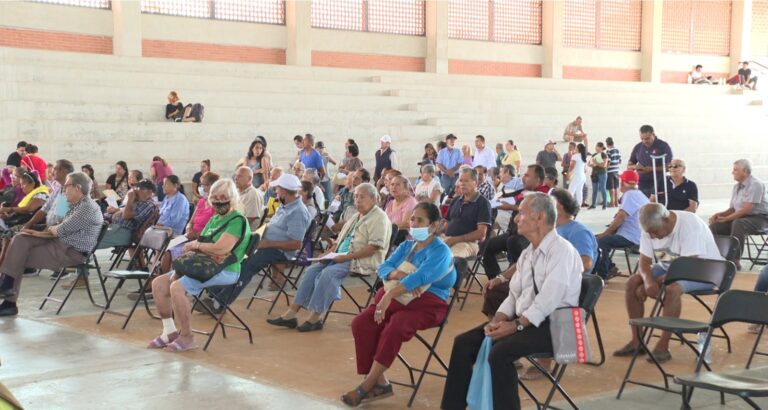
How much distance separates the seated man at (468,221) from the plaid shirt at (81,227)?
3.36 metres

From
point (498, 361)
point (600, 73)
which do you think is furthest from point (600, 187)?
point (498, 361)

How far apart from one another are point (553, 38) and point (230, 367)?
978 inches

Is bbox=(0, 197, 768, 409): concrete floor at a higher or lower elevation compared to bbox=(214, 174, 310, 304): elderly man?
lower

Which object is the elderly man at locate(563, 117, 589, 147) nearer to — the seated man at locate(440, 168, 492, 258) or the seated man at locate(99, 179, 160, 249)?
the seated man at locate(440, 168, 492, 258)

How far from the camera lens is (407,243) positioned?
21.0ft

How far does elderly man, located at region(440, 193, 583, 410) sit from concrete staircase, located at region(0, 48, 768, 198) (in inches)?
521

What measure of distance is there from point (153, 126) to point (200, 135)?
98 centimetres

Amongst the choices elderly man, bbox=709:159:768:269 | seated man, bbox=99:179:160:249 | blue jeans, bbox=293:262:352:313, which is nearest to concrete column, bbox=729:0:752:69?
elderly man, bbox=709:159:768:269

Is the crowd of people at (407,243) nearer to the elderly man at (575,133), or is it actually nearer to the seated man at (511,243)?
the seated man at (511,243)

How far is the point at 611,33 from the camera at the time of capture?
1253 inches

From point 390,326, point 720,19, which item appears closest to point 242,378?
point 390,326

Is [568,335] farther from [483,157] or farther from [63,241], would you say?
[483,157]

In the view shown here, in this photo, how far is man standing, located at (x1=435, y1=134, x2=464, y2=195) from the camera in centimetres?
1825

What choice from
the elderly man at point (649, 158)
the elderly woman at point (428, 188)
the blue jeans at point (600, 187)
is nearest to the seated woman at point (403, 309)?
the elderly woman at point (428, 188)
